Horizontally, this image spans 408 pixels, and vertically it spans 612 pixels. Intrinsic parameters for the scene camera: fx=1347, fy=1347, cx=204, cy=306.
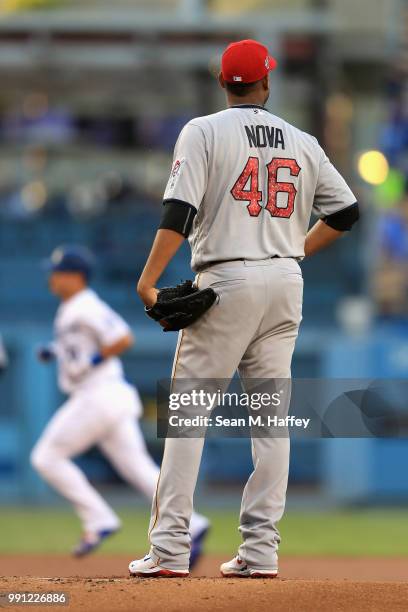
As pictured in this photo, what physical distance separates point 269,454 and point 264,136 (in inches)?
48.2

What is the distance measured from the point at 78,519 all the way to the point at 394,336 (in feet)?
11.6

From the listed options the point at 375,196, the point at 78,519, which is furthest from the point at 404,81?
the point at 78,519

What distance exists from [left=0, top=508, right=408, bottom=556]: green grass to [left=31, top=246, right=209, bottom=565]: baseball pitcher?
107 centimetres

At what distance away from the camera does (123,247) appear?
14.5m

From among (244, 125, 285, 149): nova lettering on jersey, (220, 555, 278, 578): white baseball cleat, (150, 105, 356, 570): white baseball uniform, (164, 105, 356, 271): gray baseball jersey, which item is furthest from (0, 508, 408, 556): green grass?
(244, 125, 285, 149): nova lettering on jersey

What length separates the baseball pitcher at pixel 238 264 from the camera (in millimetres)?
5023

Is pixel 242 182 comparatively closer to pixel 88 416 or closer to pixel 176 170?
pixel 176 170

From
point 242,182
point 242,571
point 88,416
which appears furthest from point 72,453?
point 242,182

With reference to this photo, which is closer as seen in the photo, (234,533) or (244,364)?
(244,364)

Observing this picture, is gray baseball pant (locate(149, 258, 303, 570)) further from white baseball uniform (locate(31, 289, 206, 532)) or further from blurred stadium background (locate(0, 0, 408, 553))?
blurred stadium background (locate(0, 0, 408, 553))

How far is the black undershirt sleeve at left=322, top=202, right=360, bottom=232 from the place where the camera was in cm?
542

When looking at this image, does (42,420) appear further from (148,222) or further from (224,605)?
(224,605)

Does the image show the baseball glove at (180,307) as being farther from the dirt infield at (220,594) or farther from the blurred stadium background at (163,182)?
the blurred stadium background at (163,182)

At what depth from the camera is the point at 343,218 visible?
5.43 metres
